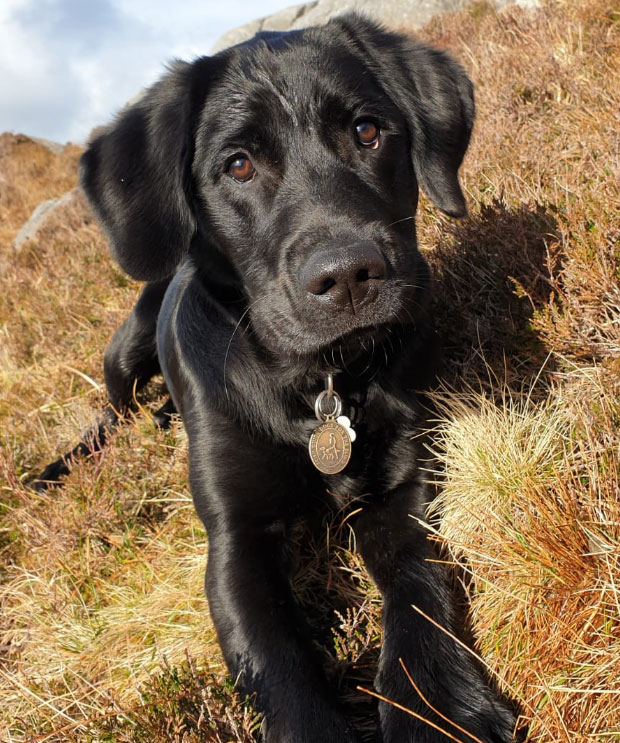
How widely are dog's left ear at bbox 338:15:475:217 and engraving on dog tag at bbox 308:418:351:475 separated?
2.77 ft

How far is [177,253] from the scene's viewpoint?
214 cm

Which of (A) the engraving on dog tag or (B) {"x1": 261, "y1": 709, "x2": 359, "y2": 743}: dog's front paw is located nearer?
(B) {"x1": 261, "y1": 709, "x2": 359, "y2": 743}: dog's front paw

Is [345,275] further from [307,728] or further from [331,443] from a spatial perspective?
[307,728]

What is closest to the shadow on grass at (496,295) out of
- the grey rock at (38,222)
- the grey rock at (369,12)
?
the grey rock at (369,12)

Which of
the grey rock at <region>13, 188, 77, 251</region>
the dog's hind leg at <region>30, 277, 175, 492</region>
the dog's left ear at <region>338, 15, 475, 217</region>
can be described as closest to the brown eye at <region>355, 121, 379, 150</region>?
the dog's left ear at <region>338, 15, 475, 217</region>

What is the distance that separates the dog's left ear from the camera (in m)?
2.24

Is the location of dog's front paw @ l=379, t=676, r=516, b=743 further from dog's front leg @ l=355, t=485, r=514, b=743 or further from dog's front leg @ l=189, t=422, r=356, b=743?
dog's front leg @ l=189, t=422, r=356, b=743

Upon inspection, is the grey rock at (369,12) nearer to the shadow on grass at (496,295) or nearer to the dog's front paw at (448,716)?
the shadow on grass at (496,295)

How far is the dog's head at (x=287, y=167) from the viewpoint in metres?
1.84

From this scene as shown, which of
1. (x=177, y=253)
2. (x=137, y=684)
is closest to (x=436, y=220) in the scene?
(x=177, y=253)

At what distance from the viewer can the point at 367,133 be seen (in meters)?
2.08

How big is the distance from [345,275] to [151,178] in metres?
0.83

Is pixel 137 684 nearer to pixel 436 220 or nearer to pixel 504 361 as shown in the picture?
pixel 504 361

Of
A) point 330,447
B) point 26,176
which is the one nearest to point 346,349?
point 330,447
